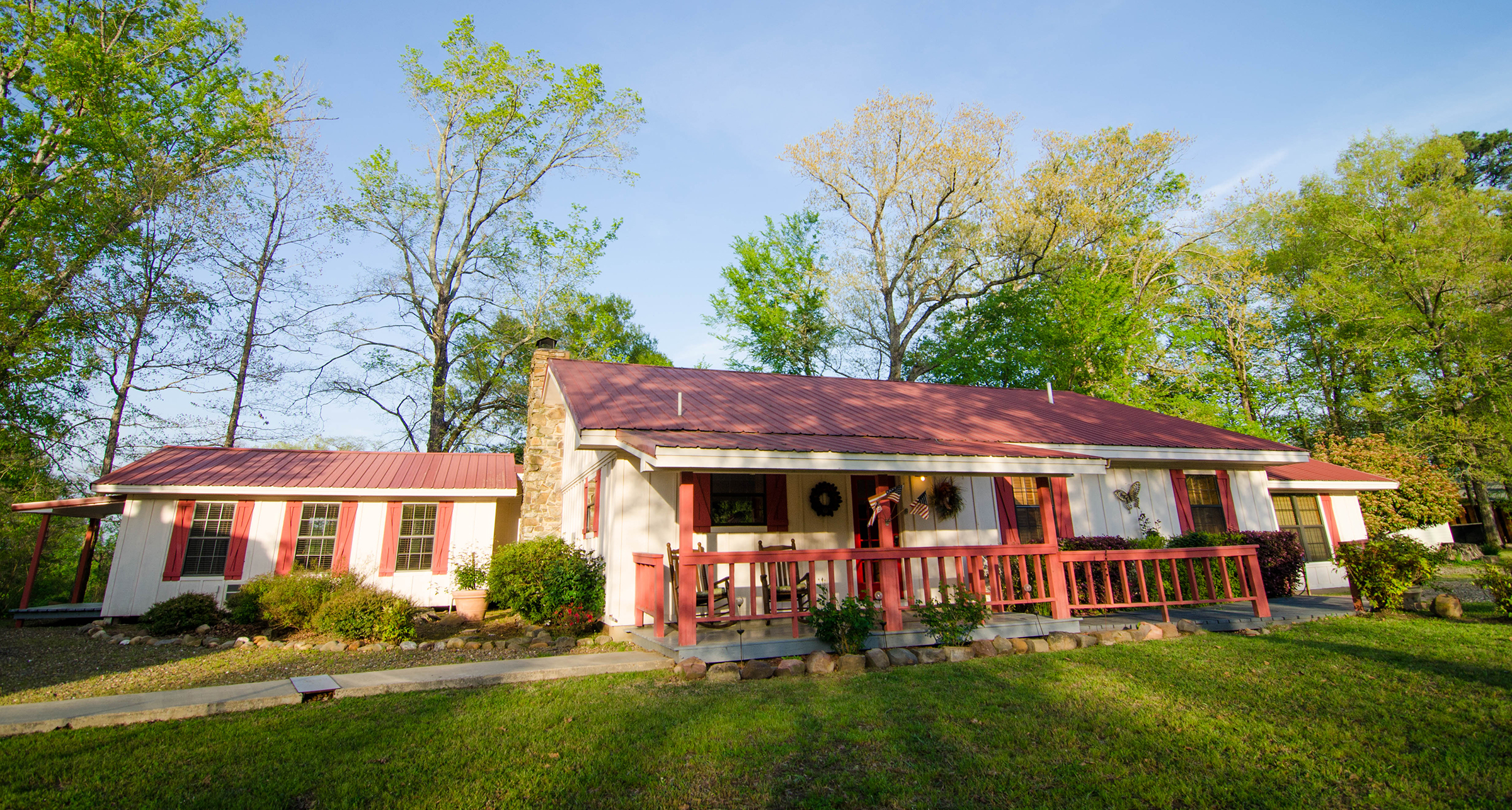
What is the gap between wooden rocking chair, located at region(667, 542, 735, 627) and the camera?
7.02 m

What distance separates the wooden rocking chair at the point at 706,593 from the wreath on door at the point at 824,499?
1.89 meters

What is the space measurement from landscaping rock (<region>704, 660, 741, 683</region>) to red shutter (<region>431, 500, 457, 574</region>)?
982 cm

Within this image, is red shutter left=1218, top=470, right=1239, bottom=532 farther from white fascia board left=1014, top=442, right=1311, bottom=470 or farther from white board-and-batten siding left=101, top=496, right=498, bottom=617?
white board-and-batten siding left=101, top=496, right=498, bottom=617

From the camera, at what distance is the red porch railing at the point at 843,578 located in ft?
23.1

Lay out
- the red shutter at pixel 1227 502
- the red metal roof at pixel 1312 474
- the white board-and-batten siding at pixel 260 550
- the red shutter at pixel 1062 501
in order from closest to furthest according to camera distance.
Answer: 1. the red shutter at pixel 1062 501
2. the white board-and-batten siding at pixel 260 550
3. the red shutter at pixel 1227 502
4. the red metal roof at pixel 1312 474

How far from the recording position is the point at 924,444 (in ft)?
30.8

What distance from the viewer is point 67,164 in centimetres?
1691

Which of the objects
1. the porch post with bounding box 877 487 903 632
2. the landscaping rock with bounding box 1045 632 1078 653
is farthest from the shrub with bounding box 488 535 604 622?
the landscaping rock with bounding box 1045 632 1078 653

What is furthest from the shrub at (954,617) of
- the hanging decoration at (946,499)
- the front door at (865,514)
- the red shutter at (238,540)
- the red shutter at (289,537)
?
the red shutter at (238,540)

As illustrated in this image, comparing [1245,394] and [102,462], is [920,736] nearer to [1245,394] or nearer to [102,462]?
[102,462]

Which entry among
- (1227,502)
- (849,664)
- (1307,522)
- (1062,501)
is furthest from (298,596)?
(1307,522)

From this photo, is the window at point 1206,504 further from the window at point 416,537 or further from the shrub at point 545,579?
the window at point 416,537

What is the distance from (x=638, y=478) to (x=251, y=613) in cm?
732

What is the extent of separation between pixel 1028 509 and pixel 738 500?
5406 millimetres
